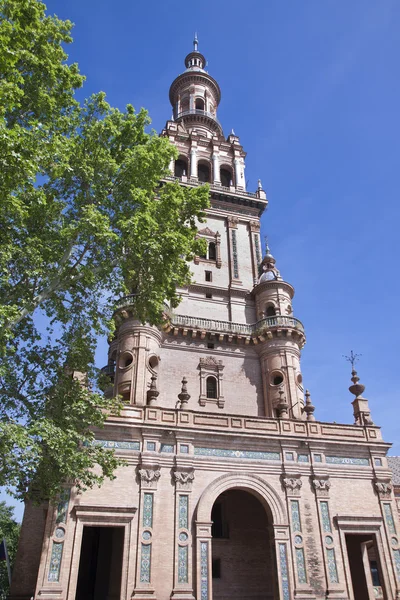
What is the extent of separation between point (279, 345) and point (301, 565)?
12.5 m

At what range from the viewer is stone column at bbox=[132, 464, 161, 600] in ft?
58.5

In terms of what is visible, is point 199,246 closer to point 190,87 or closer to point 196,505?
point 196,505

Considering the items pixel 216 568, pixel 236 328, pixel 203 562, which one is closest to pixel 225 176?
A: pixel 236 328

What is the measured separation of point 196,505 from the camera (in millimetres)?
20000

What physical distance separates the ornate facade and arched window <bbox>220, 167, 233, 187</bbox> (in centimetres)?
1291

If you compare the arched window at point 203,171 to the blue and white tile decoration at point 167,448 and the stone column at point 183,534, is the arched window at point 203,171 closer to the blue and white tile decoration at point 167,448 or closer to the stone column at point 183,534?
the blue and white tile decoration at point 167,448

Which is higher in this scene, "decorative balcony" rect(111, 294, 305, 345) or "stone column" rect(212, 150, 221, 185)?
"stone column" rect(212, 150, 221, 185)

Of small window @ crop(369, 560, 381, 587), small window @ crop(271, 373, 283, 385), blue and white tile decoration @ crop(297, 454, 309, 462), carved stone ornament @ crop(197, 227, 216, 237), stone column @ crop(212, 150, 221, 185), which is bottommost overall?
small window @ crop(369, 560, 381, 587)

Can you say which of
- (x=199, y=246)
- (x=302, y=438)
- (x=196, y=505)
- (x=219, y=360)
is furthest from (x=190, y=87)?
(x=196, y=505)

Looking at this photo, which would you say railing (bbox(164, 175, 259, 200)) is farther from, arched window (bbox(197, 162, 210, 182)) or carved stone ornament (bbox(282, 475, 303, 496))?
carved stone ornament (bbox(282, 475, 303, 496))

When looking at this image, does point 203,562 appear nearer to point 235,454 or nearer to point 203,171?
point 235,454

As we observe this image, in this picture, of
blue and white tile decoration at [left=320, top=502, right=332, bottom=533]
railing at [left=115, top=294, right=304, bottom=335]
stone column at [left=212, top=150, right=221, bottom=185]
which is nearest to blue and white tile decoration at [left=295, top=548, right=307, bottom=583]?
blue and white tile decoration at [left=320, top=502, right=332, bottom=533]

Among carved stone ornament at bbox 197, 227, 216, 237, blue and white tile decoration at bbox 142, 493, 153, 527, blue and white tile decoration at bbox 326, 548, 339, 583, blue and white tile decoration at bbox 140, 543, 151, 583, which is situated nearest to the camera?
blue and white tile decoration at bbox 140, 543, 151, 583

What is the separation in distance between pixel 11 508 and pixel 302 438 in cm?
4219
